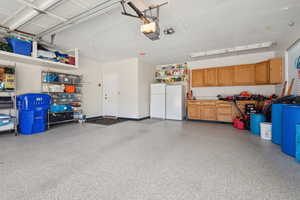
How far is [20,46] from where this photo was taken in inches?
130

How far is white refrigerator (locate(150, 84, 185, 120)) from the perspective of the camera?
5566 millimetres

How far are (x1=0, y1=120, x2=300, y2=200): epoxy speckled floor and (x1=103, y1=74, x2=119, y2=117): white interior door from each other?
3.34 meters

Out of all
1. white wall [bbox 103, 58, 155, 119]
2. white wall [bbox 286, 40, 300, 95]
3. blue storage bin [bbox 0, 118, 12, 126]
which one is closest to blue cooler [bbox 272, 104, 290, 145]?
white wall [bbox 286, 40, 300, 95]

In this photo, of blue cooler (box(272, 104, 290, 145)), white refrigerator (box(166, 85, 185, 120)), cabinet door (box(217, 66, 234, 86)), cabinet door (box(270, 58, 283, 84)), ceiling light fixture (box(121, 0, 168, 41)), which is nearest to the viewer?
ceiling light fixture (box(121, 0, 168, 41))

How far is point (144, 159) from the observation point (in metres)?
2.12

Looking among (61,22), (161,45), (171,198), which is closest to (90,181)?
(171,198)

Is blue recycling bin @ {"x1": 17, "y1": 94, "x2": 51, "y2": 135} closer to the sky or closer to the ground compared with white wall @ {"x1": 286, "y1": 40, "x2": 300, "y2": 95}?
closer to the ground

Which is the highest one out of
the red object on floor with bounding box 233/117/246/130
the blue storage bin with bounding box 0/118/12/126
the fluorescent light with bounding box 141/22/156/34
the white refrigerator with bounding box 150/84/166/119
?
the fluorescent light with bounding box 141/22/156/34

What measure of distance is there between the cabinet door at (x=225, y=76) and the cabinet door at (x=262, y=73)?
30.4 inches

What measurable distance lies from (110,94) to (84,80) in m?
1.29

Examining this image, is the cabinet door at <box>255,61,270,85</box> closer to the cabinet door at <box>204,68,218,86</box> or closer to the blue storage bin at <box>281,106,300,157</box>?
the cabinet door at <box>204,68,218,86</box>

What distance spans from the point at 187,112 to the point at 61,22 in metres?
5.11

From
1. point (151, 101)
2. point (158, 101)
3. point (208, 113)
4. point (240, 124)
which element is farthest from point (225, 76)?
point (151, 101)

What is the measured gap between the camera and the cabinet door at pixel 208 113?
199 inches
